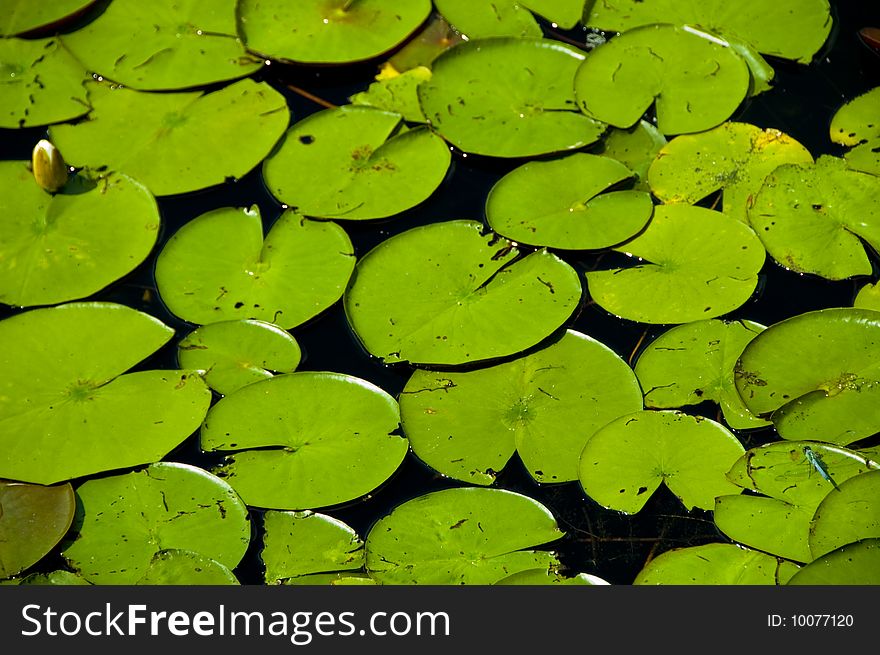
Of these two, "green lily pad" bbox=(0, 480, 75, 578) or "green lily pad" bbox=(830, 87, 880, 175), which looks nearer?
"green lily pad" bbox=(0, 480, 75, 578)

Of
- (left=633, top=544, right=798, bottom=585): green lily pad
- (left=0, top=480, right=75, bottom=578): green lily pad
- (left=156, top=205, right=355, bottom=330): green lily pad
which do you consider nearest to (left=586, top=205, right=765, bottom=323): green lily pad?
(left=633, top=544, right=798, bottom=585): green lily pad

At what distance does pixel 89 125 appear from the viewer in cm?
297

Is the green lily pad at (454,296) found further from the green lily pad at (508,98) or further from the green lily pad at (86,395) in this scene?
the green lily pad at (86,395)

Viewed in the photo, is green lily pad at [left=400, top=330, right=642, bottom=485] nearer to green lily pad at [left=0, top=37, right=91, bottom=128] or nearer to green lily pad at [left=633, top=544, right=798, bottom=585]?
green lily pad at [left=633, top=544, right=798, bottom=585]

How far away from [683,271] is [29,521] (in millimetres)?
1829

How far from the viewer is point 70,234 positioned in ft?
8.84

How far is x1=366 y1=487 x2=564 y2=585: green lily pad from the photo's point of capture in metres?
2.06

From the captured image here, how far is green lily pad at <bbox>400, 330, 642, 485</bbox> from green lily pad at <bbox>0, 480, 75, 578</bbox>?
859mm

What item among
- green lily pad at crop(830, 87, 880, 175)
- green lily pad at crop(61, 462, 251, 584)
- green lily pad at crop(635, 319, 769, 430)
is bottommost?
green lily pad at crop(61, 462, 251, 584)

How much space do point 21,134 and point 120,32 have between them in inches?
20.3

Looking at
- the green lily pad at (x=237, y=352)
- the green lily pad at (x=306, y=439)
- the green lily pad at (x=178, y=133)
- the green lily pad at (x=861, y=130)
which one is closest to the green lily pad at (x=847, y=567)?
the green lily pad at (x=306, y=439)

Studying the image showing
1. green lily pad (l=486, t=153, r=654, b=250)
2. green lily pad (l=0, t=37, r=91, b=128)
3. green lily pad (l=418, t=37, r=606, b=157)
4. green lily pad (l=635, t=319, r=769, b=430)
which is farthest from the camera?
green lily pad (l=0, t=37, r=91, b=128)

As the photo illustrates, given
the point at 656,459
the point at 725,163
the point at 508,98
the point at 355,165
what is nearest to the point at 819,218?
the point at 725,163

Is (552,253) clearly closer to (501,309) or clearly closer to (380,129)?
(501,309)
